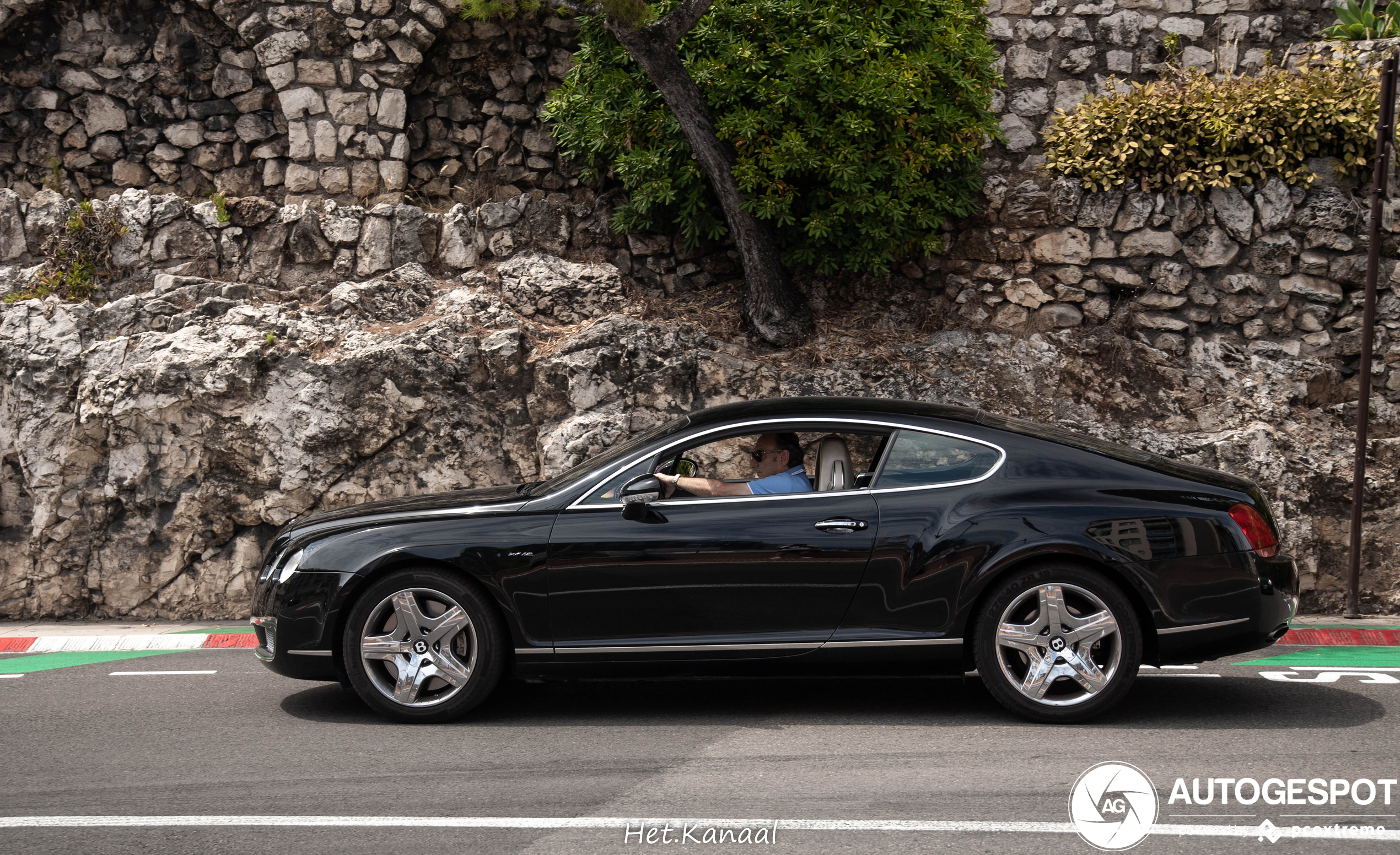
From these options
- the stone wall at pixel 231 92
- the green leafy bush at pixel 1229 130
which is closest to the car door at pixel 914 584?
the green leafy bush at pixel 1229 130

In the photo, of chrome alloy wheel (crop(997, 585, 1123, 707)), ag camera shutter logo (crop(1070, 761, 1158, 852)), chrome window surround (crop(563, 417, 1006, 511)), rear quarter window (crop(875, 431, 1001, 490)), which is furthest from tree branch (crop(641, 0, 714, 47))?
ag camera shutter logo (crop(1070, 761, 1158, 852))

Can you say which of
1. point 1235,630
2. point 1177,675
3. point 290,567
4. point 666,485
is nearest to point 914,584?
point 666,485

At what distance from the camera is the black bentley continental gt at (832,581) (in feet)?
16.9

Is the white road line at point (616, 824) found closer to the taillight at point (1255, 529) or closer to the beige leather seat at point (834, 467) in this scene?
the taillight at point (1255, 529)

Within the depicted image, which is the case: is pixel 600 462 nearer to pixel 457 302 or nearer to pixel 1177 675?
pixel 1177 675

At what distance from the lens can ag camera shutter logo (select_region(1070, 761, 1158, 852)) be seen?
3.99 m

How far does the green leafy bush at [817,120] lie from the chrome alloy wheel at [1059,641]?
4.86 meters

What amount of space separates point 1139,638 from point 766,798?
2.02 m

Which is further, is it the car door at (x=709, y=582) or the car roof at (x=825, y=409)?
the car roof at (x=825, y=409)

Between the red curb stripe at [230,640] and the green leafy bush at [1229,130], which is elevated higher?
the green leafy bush at [1229,130]

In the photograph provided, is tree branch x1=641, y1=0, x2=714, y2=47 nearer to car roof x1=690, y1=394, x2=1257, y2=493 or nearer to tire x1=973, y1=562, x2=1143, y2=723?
car roof x1=690, y1=394, x2=1257, y2=493

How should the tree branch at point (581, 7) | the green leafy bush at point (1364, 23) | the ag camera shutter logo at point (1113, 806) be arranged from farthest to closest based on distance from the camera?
the green leafy bush at point (1364, 23) → the tree branch at point (581, 7) → the ag camera shutter logo at point (1113, 806)

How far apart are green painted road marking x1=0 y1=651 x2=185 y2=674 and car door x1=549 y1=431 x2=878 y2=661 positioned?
376 cm

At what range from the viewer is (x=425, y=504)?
5797 millimetres
